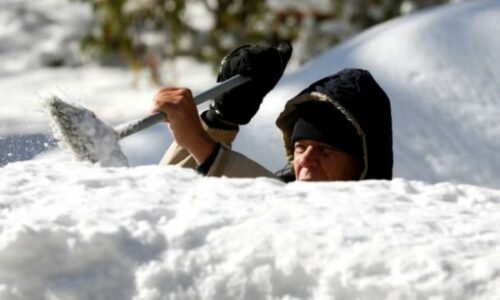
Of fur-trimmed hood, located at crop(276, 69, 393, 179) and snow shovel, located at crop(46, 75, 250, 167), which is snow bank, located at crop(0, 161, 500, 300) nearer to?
snow shovel, located at crop(46, 75, 250, 167)

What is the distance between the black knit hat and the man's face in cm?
1

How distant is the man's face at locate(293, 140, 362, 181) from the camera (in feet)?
8.87

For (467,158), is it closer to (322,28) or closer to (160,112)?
(160,112)

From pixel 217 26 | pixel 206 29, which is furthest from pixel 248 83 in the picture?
pixel 206 29

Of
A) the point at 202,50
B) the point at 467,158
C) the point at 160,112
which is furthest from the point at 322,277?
the point at 202,50

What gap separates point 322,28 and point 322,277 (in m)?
12.9

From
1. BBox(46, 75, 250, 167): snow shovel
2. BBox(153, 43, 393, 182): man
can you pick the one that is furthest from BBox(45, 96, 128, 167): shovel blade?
BBox(153, 43, 393, 182): man

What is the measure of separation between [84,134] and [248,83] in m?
0.66

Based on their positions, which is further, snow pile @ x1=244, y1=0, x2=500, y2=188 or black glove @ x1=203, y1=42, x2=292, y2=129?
snow pile @ x1=244, y1=0, x2=500, y2=188

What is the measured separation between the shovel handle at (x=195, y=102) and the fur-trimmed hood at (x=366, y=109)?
15 centimetres

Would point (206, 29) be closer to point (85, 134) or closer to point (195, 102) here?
point (195, 102)

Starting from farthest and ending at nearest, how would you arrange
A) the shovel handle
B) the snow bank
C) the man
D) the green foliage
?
the green foliage → the man → the shovel handle → the snow bank

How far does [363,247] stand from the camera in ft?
5.37

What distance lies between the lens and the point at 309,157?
272 cm
